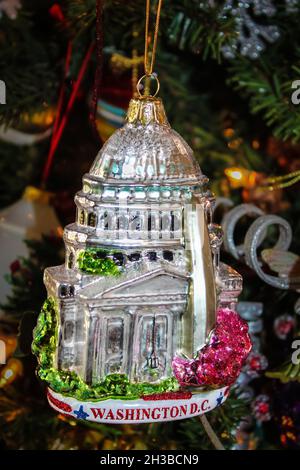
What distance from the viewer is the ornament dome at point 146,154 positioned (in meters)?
0.70

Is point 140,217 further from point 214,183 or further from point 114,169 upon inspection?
point 214,183

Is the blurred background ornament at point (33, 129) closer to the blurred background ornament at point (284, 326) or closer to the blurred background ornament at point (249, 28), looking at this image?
the blurred background ornament at point (249, 28)

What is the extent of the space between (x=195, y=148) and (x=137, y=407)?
1.81 feet

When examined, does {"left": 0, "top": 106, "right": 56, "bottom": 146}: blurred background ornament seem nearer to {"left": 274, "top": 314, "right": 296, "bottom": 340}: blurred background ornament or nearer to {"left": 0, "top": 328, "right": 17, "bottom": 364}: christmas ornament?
{"left": 0, "top": 328, "right": 17, "bottom": 364}: christmas ornament

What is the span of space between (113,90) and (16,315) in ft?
1.19

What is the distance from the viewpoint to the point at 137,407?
72 cm

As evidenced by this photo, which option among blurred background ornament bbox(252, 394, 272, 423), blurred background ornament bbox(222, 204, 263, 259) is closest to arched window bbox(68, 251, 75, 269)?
blurred background ornament bbox(222, 204, 263, 259)

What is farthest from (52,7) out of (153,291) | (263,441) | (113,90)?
(263,441)

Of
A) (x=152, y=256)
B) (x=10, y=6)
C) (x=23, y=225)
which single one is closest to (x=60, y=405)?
(x=152, y=256)

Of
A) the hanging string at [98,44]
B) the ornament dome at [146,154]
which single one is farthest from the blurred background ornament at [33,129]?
the ornament dome at [146,154]

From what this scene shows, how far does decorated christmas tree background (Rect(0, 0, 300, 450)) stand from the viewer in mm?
907

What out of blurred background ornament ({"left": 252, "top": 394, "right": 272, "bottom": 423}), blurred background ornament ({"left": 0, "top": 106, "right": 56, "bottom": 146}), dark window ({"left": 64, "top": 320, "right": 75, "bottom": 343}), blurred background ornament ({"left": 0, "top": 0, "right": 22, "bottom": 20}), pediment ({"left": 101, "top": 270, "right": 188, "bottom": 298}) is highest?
blurred background ornament ({"left": 0, "top": 0, "right": 22, "bottom": 20})

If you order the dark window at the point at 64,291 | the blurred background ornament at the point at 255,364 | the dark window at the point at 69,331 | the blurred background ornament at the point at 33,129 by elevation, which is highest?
the blurred background ornament at the point at 33,129

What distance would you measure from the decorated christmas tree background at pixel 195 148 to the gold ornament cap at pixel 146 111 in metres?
0.10
